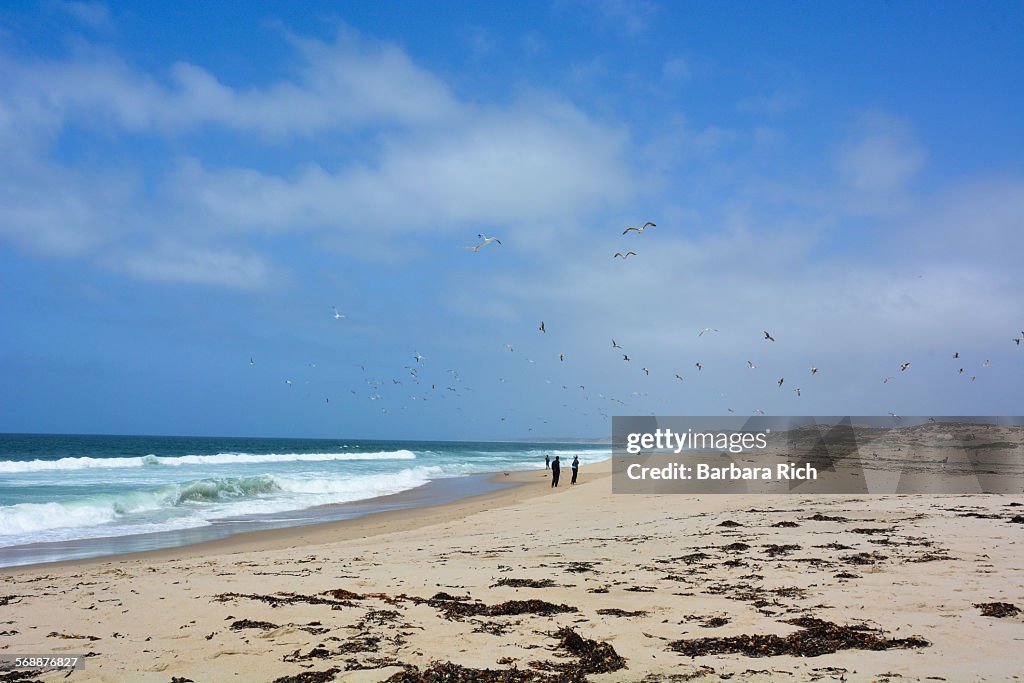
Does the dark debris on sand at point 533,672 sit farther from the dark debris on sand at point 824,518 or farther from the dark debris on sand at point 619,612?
the dark debris on sand at point 824,518

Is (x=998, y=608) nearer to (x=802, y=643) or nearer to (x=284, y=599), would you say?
(x=802, y=643)

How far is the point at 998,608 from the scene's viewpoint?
6.95 m

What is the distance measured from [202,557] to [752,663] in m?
11.8

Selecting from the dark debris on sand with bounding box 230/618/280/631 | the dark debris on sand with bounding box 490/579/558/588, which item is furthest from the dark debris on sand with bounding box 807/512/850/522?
the dark debris on sand with bounding box 230/618/280/631

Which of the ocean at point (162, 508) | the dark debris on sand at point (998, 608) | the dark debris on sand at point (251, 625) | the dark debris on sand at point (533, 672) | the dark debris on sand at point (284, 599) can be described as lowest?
the ocean at point (162, 508)

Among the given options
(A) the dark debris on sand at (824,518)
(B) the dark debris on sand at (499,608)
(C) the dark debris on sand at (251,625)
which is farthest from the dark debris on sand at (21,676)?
(A) the dark debris on sand at (824,518)

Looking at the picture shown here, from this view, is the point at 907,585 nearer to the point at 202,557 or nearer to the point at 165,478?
the point at 202,557

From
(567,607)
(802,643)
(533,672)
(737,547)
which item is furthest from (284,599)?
(737,547)

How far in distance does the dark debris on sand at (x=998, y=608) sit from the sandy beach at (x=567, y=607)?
40mm

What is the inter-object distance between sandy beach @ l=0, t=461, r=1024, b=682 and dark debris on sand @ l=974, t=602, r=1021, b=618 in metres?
0.04

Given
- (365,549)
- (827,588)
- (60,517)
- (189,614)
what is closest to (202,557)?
(365,549)

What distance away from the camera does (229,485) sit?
2953 centimetres

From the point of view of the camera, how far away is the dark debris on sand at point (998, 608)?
268 inches

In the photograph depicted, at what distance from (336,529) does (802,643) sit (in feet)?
48.8
